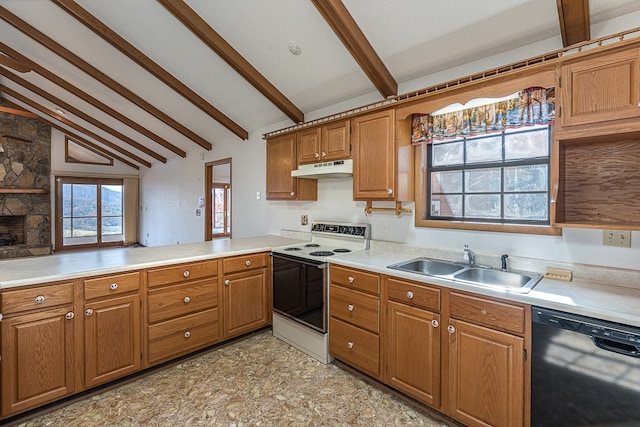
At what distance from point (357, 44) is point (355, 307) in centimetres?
198

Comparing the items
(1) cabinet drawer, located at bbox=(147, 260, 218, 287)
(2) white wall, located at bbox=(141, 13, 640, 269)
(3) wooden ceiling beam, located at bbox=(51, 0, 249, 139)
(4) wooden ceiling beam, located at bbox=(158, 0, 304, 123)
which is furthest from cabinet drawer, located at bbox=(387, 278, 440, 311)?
(3) wooden ceiling beam, located at bbox=(51, 0, 249, 139)

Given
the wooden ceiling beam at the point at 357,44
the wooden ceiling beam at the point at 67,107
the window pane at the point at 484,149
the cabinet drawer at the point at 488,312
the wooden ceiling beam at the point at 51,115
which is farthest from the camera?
the wooden ceiling beam at the point at 51,115

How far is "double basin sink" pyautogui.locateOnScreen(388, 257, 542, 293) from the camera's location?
1.80 m

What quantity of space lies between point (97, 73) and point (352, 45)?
338 centimetres

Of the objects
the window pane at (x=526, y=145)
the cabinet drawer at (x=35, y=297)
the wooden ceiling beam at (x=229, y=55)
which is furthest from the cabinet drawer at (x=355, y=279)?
the wooden ceiling beam at (x=229, y=55)

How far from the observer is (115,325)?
2203mm

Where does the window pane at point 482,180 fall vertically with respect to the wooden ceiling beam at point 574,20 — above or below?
below

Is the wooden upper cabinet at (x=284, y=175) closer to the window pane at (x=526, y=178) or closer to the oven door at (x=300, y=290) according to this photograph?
the oven door at (x=300, y=290)

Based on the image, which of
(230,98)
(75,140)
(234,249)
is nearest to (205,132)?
(230,98)

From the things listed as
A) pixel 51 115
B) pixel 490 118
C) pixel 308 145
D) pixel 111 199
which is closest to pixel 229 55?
pixel 308 145

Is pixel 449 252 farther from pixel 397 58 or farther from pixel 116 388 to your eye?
pixel 116 388

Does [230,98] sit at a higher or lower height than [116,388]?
higher

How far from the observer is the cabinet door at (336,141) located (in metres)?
2.73

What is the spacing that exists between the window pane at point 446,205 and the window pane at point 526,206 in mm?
339
